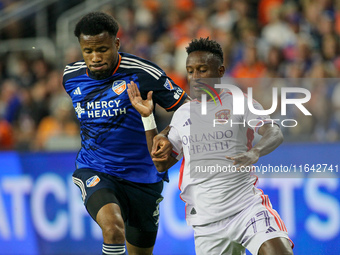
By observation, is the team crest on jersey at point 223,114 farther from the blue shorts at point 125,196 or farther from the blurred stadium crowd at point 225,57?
the blurred stadium crowd at point 225,57

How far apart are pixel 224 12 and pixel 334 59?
108 inches

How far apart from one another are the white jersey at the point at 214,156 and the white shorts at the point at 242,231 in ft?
0.19

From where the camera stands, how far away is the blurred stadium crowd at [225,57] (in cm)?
705

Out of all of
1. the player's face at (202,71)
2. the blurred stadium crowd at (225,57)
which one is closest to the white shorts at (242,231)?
the player's face at (202,71)

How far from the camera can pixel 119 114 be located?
15.9 ft

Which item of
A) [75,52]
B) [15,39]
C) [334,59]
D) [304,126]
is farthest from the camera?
[15,39]

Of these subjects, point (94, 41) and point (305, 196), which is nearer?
point (94, 41)

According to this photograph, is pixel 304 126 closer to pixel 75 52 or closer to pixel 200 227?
pixel 200 227

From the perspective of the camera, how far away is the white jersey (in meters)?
4.17

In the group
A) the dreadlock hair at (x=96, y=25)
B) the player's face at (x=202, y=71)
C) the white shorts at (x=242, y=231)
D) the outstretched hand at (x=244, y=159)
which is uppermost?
the dreadlock hair at (x=96, y=25)

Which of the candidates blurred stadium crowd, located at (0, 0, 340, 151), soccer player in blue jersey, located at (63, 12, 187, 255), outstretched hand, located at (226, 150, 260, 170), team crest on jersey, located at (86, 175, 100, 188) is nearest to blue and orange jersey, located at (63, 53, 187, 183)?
soccer player in blue jersey, located at (63, 12, 187, 255)

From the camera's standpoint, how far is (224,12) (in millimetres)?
10469

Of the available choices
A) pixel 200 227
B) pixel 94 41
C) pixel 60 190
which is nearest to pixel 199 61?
pixel 94 41

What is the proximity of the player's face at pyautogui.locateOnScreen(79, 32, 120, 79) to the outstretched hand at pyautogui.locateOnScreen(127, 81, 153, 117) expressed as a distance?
0.97 ft
